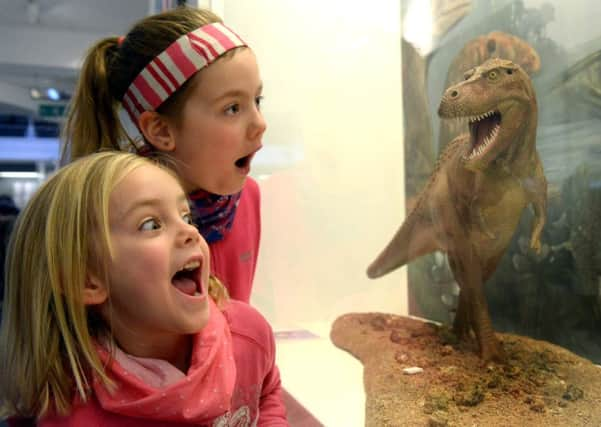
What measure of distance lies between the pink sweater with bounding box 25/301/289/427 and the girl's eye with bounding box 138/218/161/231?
0.82ft

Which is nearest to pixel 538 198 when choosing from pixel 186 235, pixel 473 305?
pixel 473 305

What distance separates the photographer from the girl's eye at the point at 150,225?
3.12 ft

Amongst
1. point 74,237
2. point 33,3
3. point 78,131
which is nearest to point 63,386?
point 74,237

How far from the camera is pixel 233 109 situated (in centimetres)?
125

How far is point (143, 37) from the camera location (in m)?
1.27

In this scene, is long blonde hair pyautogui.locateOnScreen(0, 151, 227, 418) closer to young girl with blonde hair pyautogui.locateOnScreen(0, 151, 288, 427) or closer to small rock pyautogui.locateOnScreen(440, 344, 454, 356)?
young girl with blonde hair pyautogui.locateOnScreen(0, 151, 288, 427)

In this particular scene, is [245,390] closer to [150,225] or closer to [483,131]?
[150,225]

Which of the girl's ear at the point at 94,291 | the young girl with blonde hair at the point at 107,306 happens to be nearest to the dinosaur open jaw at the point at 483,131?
the young girl with blonde hair at the point at 107,306

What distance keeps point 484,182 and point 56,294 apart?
0.99m

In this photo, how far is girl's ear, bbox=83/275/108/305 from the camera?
37.3 inches

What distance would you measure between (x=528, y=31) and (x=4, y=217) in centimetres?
222

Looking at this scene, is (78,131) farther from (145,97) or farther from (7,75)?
(7,75)

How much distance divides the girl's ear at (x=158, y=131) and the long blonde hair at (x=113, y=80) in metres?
0.02

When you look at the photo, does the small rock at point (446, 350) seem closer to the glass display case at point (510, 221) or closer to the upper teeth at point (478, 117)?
the glass display case at point (510, 221)
